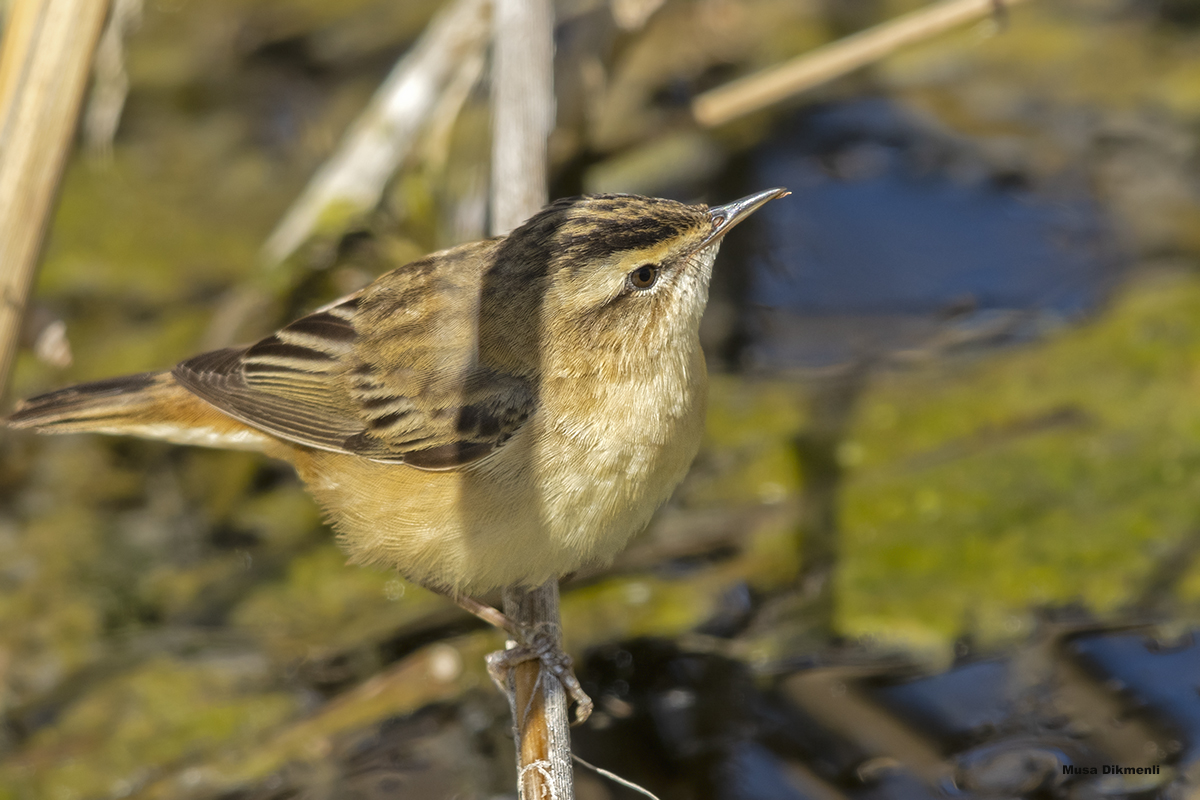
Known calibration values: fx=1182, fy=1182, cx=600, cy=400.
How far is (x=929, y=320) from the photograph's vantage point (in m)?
5.27

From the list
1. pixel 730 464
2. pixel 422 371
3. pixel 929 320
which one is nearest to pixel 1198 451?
pixel 929 320

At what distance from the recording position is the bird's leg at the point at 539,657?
132 inches

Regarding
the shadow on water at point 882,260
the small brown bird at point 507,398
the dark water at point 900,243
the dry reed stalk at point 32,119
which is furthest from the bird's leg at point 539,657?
the dark water at point 900,243

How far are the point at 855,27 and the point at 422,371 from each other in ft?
12.7

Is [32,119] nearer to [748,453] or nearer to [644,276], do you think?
[644,276]

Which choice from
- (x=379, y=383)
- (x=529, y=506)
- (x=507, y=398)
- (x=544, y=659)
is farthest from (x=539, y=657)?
(x=379, y=383)

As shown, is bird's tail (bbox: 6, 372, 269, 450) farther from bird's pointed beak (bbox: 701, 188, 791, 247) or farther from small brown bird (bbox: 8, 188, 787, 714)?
bird's pointed beak (bbox: 701, 188, 791, 247)

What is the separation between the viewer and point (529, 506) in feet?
11.0

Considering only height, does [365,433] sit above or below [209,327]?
below

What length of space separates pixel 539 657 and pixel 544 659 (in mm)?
19

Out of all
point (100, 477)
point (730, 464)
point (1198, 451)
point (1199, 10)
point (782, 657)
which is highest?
point (1199, 10)

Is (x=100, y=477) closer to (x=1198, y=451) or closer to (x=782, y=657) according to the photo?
(x=782, y=657)

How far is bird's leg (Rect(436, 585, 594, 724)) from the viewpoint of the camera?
3.36 m

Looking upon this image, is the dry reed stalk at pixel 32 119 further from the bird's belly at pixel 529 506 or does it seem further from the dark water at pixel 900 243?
the dark water at pixel 900 243
